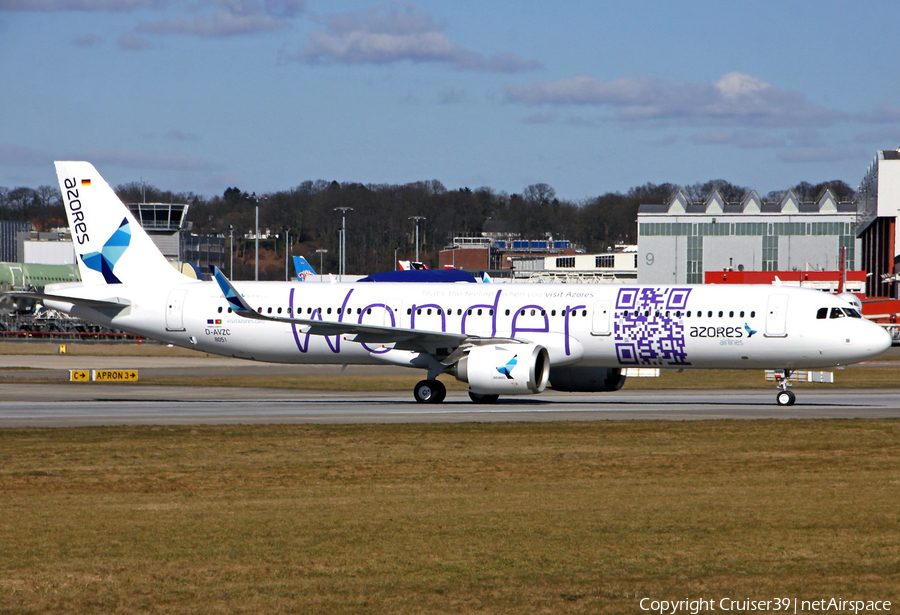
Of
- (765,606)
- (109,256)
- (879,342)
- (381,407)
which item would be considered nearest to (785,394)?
(879,342)

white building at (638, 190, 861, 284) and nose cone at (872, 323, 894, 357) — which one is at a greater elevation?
white building at (638, 190, 861, 284)

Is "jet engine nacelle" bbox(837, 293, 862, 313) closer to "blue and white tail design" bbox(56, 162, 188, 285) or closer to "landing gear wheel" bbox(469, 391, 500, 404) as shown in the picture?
"landing gear wheel" bbox(469, 391, 500, 404)

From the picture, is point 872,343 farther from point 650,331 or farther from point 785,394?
point 650,331

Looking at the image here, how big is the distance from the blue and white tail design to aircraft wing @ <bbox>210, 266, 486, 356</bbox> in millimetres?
4894

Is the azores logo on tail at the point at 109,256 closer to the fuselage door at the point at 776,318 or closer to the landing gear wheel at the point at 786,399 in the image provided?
the fuselage door at the point at 776,318

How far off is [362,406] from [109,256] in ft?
37.0

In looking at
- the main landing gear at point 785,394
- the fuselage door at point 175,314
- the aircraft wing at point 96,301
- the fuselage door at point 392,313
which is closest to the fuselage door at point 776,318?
the main landing gear at point 785,394

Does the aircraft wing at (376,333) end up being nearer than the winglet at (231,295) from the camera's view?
No

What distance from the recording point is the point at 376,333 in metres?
33.4

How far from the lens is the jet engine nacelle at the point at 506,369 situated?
3150 cm

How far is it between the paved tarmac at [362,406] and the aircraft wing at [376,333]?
1.88 m

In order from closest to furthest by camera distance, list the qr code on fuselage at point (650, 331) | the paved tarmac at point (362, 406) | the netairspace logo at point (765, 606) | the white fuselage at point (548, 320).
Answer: the netairspace logo at point (765, 606) < the paved tarmac at point (362, 406) < the white fuselage at point (548, 320) < the qr code on fuselage at point (650, 331)

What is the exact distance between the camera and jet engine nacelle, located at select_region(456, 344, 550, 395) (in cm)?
3150

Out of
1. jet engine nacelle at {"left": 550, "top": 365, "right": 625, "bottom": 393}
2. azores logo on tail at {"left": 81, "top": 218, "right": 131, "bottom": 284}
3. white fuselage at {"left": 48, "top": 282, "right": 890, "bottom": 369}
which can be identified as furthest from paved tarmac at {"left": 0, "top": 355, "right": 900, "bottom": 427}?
azores logo on tail at {"left": 81, "top": 218, "right": 131, "bottom": 284}
